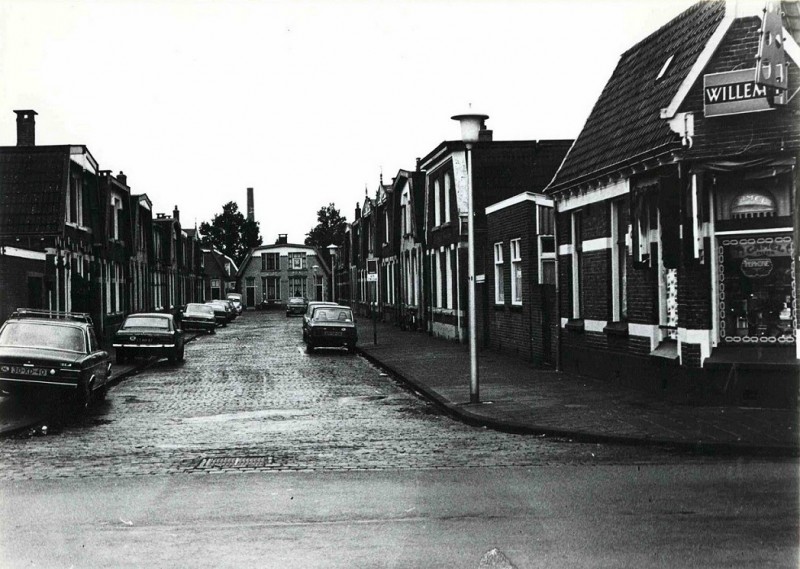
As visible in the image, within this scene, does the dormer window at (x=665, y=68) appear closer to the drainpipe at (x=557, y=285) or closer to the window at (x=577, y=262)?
the window at (x=577, y=262)

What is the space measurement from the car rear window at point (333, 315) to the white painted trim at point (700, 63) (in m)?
20.0

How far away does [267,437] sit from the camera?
12.9 m

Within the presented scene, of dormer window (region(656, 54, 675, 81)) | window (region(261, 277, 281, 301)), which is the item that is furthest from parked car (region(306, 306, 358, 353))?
window (region(261, 277, 281, 301))

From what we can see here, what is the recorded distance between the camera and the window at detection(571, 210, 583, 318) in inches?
795

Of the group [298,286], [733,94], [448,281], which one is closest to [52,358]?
[733,94]

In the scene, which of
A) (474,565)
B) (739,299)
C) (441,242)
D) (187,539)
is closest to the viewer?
(474,565)

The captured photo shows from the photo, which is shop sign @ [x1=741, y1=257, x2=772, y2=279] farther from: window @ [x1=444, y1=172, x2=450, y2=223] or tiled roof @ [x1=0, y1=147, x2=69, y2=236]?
tiled roof @ [x1=0, y1=147, x2=69, y2=236]

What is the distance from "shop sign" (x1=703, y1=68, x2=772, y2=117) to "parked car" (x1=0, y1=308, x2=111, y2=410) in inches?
423

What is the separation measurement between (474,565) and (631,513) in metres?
2.02

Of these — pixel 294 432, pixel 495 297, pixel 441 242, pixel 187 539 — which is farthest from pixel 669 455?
pixel 441 242

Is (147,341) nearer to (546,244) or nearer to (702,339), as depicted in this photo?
(546,244)

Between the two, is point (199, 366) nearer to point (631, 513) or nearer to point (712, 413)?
point (712, 413)

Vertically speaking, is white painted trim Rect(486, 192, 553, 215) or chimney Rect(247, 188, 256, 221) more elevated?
chimney Rect(247, 188, 256, 221)

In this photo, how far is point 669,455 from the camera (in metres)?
10.9
